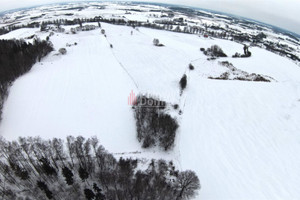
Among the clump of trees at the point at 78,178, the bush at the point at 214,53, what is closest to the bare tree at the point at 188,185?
the clump of trees at the point at 78,178

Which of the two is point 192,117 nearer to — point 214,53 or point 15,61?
point 15,61

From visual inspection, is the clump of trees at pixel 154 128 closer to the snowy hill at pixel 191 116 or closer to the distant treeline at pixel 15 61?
the snowy hill at pixel 191 116

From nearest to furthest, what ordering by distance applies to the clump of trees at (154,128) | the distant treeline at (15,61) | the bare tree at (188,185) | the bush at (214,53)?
the bare tree at (188,185), the clump of trees at (154,128), the distant treeline at (15,61), the bush at (214,53)

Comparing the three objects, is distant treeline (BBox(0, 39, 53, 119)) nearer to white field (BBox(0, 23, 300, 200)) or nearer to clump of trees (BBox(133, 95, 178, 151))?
white field (BBox(0, 23, 300, 200))

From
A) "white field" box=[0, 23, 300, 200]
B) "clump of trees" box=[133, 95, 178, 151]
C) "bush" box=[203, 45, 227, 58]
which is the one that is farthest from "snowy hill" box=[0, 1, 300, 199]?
"bush" box=[203, 45, 227, 58]

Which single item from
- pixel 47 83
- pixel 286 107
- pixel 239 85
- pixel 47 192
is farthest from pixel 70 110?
pixel 286 107

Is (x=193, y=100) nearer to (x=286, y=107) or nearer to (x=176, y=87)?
(x=176, y=87)

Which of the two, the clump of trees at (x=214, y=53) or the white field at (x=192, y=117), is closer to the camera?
the white field at (x=192, y=117)
